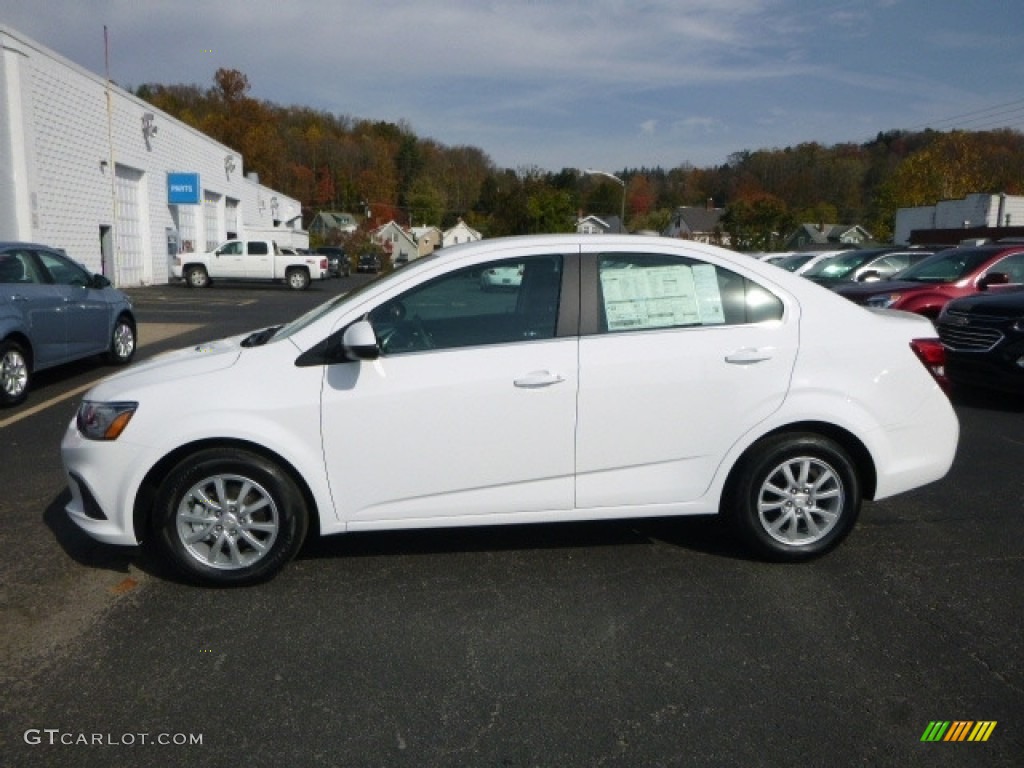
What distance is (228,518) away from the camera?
4.05 meters

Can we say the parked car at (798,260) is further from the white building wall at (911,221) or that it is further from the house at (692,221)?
the house at (692,221)

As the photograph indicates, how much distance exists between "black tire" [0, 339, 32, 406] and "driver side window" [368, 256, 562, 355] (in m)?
5.94

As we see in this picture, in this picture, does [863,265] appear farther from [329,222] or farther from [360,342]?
[329,222]

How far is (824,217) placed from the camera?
304ft

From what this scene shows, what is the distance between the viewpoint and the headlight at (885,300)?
10.8 meters

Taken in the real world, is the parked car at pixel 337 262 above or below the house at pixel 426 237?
below

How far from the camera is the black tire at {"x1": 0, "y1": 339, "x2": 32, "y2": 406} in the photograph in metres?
8.27

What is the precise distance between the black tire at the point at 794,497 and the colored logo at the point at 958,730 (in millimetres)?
1436

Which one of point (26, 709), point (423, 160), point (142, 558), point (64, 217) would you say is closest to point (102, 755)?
point (26, 709)

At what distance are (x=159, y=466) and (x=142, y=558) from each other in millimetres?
800

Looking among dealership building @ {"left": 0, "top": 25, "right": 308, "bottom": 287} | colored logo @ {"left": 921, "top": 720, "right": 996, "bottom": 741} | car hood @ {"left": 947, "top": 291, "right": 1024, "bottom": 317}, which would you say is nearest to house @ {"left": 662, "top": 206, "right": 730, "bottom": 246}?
dealership building @ {"left": 0, "top": 25, "right": 308, "bottom": 287}

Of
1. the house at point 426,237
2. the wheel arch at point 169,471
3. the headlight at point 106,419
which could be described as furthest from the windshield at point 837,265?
the house at point 426,237

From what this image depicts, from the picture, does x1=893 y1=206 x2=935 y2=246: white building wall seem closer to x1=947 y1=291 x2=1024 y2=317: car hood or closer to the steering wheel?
x1=947 y1=291 x2=1024 y2=317: car hood

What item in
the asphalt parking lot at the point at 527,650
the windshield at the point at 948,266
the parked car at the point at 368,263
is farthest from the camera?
the parked car at the point at 368,263
